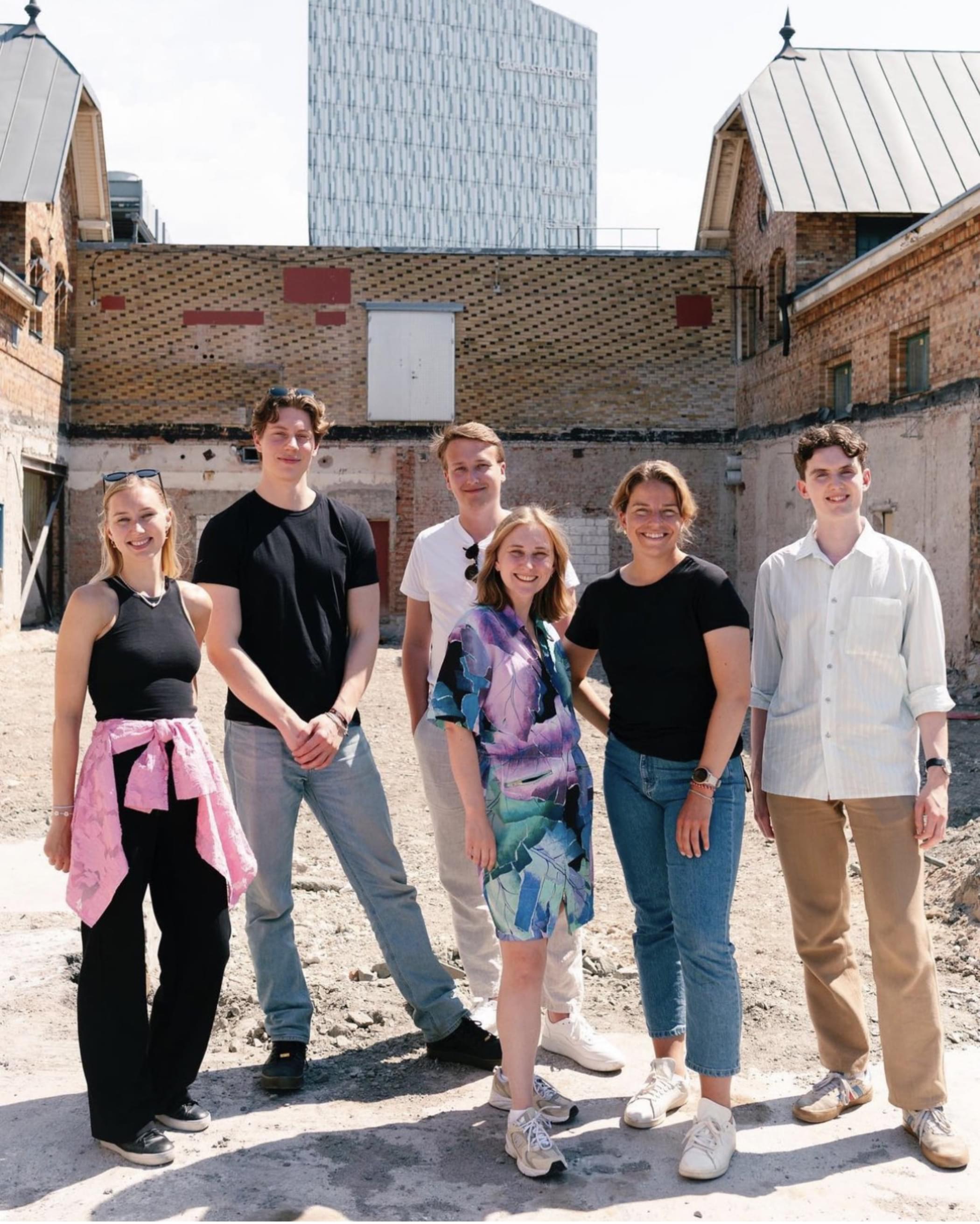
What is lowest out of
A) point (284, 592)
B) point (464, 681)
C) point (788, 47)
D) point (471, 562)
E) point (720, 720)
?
point (720, 720)

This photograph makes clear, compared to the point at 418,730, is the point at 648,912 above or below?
below

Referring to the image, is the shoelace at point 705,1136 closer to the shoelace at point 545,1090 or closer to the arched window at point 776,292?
the shoelace at point 545,1090

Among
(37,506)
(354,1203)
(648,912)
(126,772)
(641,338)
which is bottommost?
(354,1203)

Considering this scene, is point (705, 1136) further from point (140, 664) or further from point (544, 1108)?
point (140, 664)

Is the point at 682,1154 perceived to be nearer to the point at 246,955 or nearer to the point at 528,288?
the point at 246,955

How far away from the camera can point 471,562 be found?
4.04 meters

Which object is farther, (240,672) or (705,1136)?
(240,672)

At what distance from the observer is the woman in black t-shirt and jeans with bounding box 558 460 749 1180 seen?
336 centimetres

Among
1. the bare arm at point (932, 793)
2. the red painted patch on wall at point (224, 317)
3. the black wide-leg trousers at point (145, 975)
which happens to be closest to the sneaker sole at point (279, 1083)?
the black wide-leg trousers at point (145, 975)

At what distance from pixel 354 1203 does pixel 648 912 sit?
1.19 metres

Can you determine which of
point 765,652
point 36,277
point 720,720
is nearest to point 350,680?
point 720,720

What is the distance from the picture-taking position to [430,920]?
18.7ft

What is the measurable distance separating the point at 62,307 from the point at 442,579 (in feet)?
60.7

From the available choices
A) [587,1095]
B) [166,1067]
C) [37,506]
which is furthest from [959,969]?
→ [37,506]
